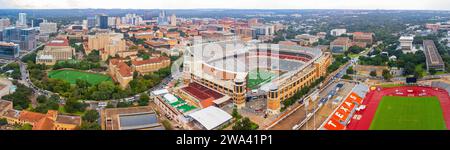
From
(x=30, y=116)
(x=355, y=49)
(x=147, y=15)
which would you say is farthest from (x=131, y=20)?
(x=30, y=116)

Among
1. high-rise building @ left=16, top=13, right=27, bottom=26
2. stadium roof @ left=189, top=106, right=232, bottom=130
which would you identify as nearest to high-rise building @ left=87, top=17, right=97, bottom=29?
high-rise building @ left=16, top=13, right=27, bottom=26

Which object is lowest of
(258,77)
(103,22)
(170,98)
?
(170,98)

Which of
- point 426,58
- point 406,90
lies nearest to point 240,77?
point 406,90

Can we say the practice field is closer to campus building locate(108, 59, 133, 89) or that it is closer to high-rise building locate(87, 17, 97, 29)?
campus building locate(108, 59, 133, 89)

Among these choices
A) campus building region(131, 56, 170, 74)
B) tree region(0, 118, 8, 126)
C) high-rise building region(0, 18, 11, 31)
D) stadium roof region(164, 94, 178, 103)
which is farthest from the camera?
high-rise building region(0, 18, 11, 31)

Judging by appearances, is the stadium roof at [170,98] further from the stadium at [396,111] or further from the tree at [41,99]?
the stadium at [396,111]

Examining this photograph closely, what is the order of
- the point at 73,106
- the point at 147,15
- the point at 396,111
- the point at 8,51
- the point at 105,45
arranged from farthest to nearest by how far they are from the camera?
the point at 147,15 < the point at 105,45 < the point at 8,51 < the point at 73,106 < the point at 396,111

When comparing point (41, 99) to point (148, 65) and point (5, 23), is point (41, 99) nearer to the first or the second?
point (148, 65)

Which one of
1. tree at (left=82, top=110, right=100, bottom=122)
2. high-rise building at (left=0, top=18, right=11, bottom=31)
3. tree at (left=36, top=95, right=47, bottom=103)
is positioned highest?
high-rise building at (left=0, top=18, right=11, bottom=31)
